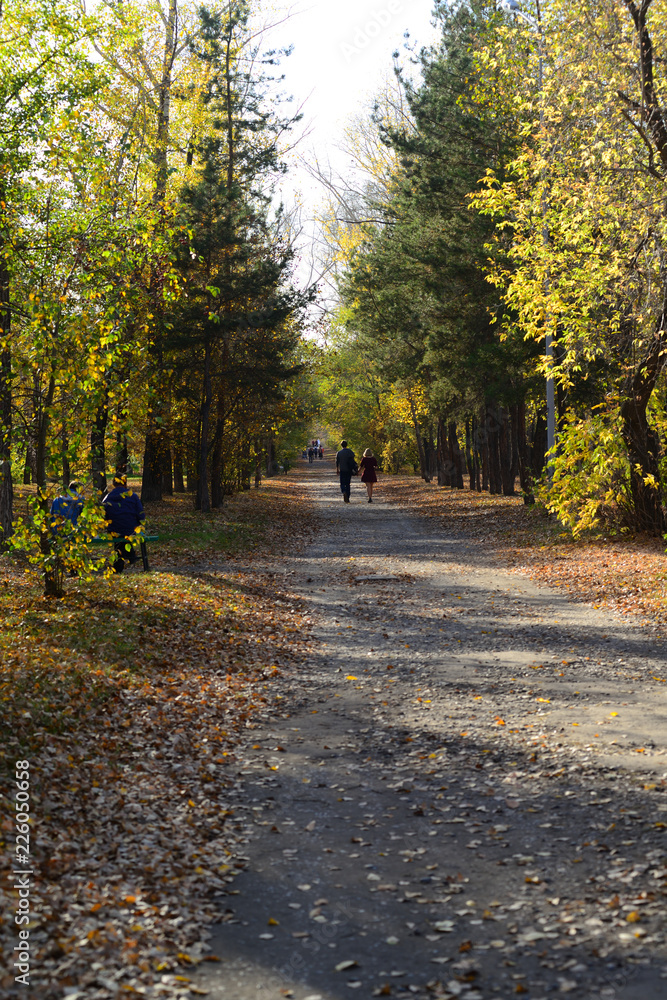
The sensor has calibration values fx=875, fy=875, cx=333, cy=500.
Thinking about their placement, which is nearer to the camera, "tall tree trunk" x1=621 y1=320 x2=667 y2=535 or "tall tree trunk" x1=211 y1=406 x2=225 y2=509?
"tall tree trunk" x1=621 y1=320 x2=667 y2=535

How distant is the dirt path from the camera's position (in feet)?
13.5

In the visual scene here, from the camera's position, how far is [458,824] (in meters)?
5.73

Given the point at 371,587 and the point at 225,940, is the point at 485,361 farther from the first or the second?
the point at 225,940

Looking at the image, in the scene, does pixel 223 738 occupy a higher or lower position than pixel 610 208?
lower

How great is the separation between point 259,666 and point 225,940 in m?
5.65

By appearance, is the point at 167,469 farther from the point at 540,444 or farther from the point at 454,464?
the point at 540,444

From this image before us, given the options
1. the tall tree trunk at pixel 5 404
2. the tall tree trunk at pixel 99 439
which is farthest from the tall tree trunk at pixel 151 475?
the tall tree trunk at pixel 99 439

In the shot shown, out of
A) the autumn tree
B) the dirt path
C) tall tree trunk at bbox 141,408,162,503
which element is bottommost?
the dirt path

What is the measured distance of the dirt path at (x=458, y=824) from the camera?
412 cm

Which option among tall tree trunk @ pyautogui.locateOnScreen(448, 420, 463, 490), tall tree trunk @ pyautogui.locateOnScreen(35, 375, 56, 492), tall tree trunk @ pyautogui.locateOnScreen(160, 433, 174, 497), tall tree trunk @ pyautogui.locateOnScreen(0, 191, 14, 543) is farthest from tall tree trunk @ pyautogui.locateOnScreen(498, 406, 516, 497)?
tall tree trunk @ pyautogui.locateOnScreen(35, 375, 56, 492)

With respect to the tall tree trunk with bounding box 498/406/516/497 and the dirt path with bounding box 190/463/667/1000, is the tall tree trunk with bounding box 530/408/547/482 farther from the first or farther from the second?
the dirt path with bounding box 190/463/667/1000

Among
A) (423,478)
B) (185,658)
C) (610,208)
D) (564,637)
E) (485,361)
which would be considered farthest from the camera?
(423,478)

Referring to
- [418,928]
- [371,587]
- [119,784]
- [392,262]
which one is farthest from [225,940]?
[392,262]

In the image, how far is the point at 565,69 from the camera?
14430 millimetres
